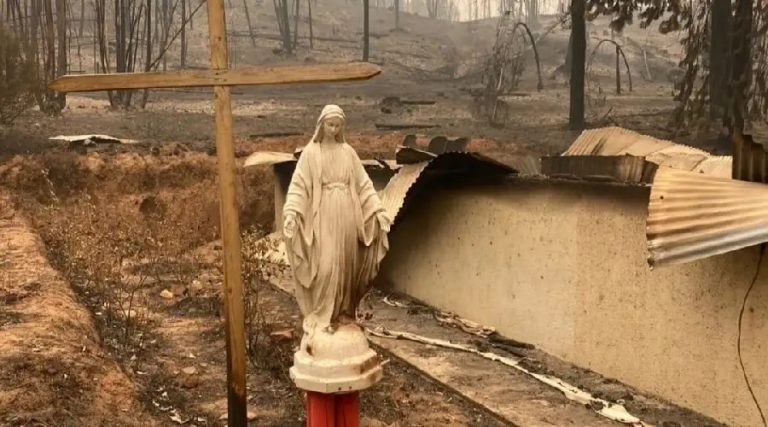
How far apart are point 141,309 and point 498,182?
15.0ft

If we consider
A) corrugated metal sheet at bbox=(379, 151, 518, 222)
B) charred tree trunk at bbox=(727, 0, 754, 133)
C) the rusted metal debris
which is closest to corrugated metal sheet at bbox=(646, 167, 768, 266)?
the rusted metal debris

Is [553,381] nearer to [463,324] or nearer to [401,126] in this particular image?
[463,324]

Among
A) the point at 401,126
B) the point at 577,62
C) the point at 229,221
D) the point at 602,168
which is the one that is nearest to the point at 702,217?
the point at 602,168

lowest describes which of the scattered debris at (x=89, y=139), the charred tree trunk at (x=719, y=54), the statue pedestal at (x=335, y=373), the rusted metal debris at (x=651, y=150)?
the statue pedestal at (x=335, y=373)

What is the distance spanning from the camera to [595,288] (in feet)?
24.3

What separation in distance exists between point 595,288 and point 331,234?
357cm

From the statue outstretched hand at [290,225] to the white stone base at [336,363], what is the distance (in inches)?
23.5

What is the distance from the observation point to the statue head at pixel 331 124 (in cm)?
476

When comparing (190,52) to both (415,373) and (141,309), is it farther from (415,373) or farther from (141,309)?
(415,373)

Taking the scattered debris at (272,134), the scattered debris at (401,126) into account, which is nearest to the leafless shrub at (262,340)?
the scattered debris at (272,134)

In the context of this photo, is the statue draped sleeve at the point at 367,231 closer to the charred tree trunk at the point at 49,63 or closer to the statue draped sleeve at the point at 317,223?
the statue draped sleeve at the point at 317,223

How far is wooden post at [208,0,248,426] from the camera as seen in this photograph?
530 centimetres

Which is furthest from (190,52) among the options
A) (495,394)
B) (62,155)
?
(495,394)

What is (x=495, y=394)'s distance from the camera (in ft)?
22.6
